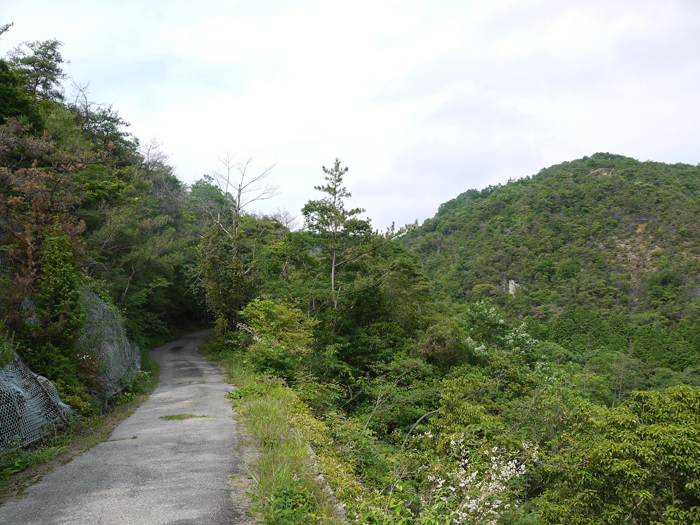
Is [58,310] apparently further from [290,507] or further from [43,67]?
[43,67]

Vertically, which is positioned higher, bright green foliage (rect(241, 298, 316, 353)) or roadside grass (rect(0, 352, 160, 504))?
bright green foliage (rect(241, 298, 316, 353))

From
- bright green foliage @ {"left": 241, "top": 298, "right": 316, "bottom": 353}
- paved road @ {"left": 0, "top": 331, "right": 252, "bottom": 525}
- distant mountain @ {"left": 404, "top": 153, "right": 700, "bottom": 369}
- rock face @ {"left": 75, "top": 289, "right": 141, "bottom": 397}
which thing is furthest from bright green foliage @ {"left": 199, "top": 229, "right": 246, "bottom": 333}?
distant mountain @ {"left": 404, "top": 153, "right": 700, "bottom": 369}

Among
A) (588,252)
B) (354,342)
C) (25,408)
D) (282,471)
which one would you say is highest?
(588,252)

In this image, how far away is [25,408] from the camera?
648cm

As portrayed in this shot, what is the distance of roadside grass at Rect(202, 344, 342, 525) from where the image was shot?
379cm

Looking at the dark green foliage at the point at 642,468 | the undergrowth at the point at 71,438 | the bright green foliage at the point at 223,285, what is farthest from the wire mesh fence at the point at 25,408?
the bright green foliage at the point at 223,285

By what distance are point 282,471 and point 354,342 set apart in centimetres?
1553

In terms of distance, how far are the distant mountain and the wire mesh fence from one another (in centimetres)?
6104

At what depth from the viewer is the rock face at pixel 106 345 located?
430 inches

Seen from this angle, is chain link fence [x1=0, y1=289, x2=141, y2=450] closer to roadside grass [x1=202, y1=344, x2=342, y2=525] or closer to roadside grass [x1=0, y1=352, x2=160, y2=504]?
roadside grass [x1=0, y1=352, x2=160, y2=504]

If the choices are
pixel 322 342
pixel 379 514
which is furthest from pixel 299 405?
pixel 322 342

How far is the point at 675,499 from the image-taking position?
5.94 m

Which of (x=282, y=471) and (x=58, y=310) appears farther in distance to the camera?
(x=58, y=310)

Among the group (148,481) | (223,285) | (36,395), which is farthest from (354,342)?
(148,481)
